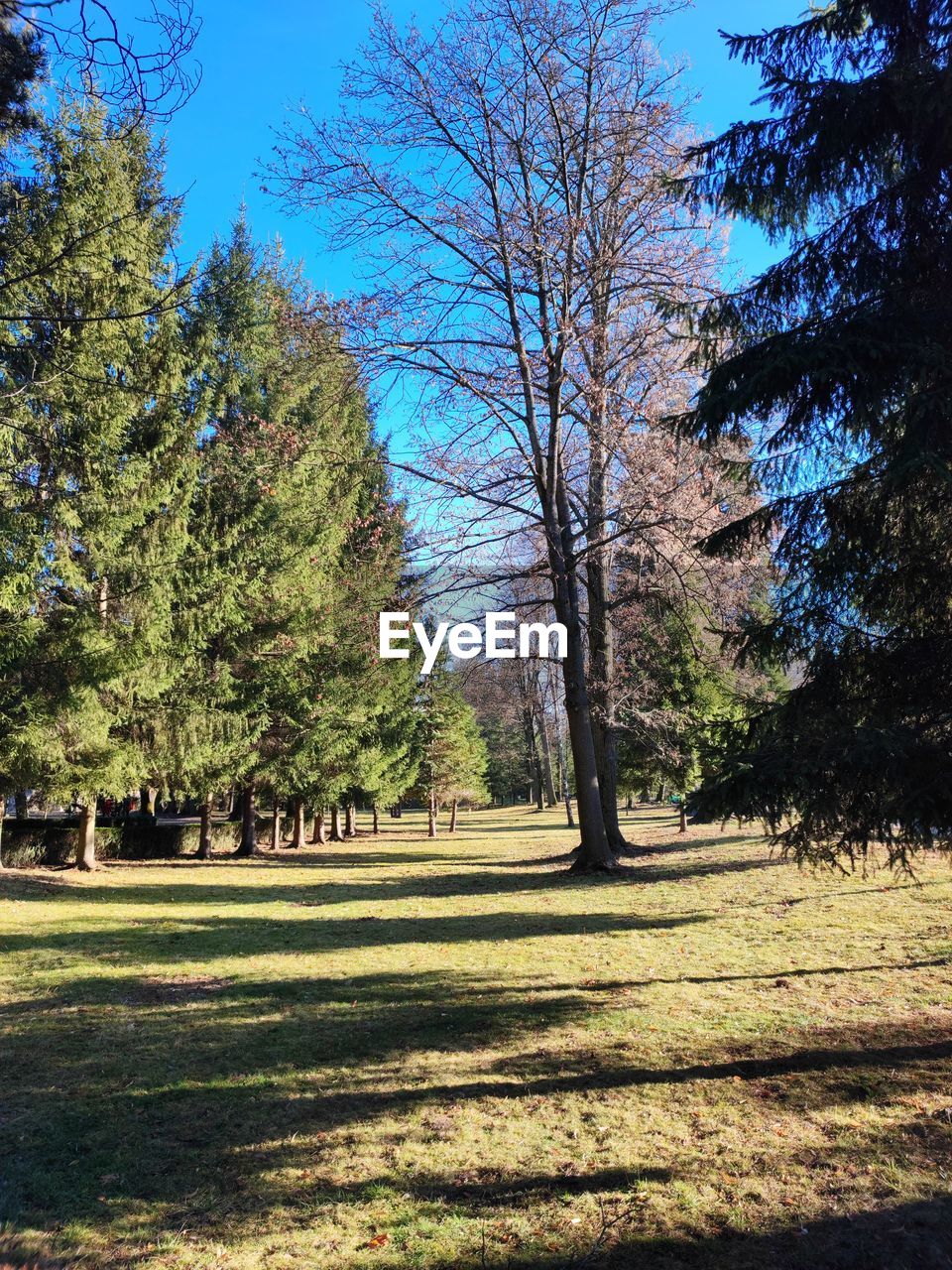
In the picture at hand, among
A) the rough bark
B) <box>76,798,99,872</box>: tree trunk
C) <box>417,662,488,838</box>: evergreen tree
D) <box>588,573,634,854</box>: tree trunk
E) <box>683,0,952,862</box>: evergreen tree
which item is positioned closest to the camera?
<box>683,0,952,862</box>: evergreen tree

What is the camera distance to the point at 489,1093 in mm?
4691

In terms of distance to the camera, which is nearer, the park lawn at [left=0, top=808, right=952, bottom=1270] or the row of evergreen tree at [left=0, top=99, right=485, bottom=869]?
the park lawn at [left=0, top=808, right=952, bottom=1270]

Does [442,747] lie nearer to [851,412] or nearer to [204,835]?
[204,835]

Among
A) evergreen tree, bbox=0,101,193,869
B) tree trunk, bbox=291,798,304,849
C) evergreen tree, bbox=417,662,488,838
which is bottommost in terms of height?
tree trunk, bbox=291,798,304,849

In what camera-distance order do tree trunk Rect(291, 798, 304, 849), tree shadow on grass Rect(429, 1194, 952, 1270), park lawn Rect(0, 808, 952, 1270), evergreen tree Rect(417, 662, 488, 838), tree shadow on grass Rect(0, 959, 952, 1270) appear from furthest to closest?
1. evergreen tree Rect(417, 662, 488, 838)
2. tree trunk Rect(291, 798, 304, 849)
3. tree shadow on grass Rect(0, 959, 952, 1270)
4. park lawn Rect(0, 808, 952, 1270)
5. tree shadow on grass Rect(429, 1194, 952, 1270)

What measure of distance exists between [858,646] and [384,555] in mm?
10372

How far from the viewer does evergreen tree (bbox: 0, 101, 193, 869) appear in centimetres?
1333

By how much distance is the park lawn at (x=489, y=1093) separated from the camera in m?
3.20

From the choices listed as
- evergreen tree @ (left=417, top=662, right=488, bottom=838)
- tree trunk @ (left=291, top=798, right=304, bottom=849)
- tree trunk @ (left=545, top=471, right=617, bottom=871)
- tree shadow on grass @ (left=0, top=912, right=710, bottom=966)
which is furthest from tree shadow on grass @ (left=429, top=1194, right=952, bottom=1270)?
evergreen tree @ (left=417, top=662, right=488, bottom=838)

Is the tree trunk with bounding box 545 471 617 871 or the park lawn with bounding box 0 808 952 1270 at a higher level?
the tree trunk with bounding box 545 471 617 871

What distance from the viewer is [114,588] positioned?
51.1 feet

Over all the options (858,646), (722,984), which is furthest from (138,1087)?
(858,646)

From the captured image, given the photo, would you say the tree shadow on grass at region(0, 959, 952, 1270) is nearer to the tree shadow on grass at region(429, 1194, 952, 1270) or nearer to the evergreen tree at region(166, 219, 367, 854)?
the tree shadow on grass at region(429, 1194, 952, 1270)

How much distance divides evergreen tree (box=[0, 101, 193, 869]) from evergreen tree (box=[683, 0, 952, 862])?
1056 cm
